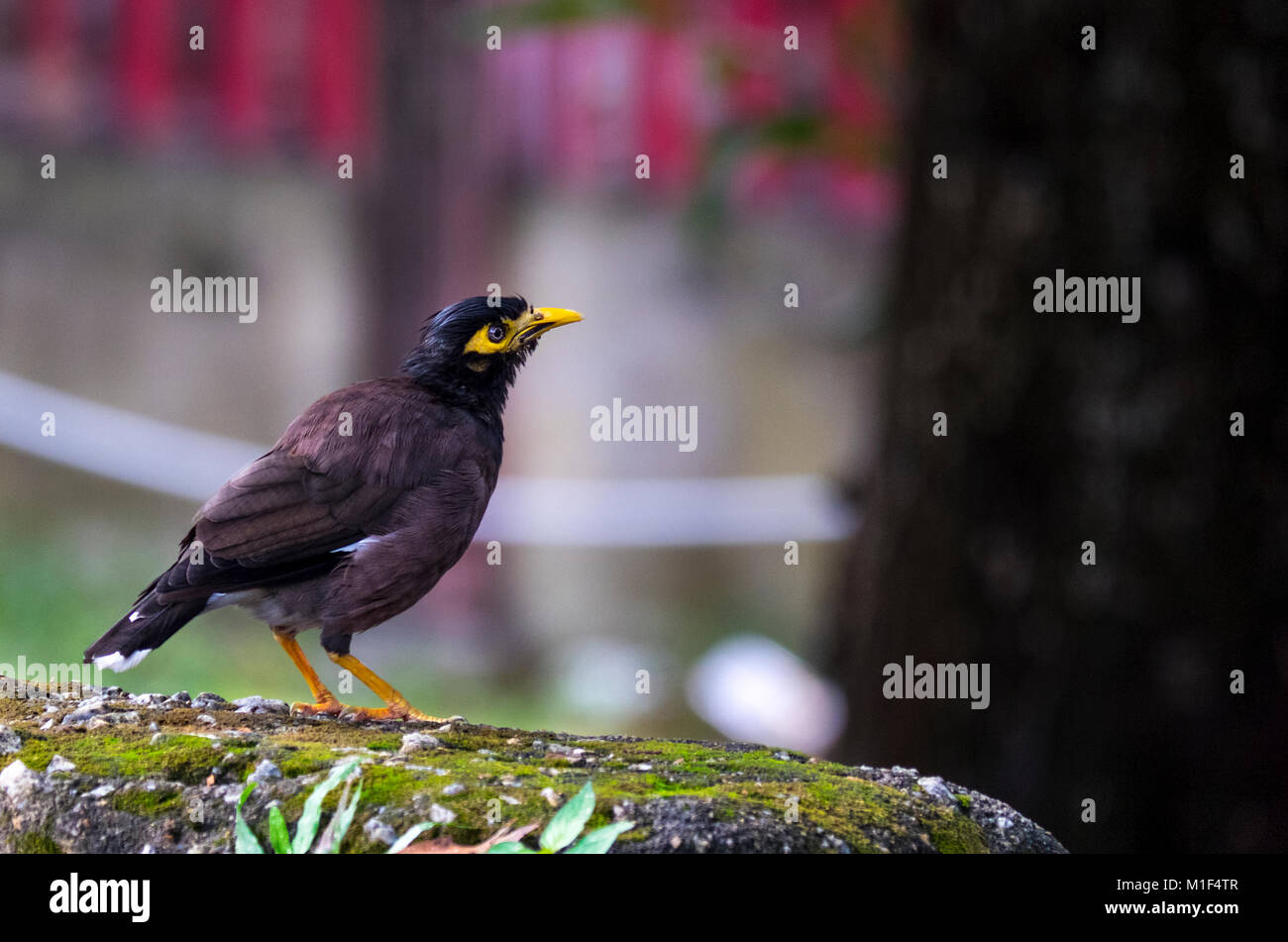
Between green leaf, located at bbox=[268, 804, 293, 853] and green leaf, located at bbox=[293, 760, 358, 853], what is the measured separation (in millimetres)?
18

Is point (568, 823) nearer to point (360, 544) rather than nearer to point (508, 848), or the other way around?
point (508, 848)

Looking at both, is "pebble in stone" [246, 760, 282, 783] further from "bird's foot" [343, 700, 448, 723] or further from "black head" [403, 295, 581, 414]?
"black head" [403, 295, 581, 414]

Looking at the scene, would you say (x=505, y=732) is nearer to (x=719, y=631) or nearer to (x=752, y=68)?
(x=752, y=68)

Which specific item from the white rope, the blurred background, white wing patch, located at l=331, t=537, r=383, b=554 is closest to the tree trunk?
the blurred background

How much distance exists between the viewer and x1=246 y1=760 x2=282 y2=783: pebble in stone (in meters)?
3.06

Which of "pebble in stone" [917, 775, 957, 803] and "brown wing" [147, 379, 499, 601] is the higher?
"brown wing" [147, 379, 499, 601]

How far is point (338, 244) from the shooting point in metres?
12.4

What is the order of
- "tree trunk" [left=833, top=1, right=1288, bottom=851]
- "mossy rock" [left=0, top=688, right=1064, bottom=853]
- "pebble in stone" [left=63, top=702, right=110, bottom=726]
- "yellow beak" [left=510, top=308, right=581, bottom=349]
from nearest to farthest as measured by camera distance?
1. "mossy rock" [left=0, top=688, right=1064, bottom=853]
2. "pebble in stone" [left=63, top=702, right=110, bottom=726]
3. "yellow beak" [left=510, top=308, right=581, bottom=349]
4. "tree trunk" [left=833, top=1, right=1288, bottom=851]

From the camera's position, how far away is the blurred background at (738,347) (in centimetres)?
607

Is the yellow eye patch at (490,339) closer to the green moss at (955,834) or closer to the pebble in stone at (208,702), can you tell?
the pebble in stone at (208,702)

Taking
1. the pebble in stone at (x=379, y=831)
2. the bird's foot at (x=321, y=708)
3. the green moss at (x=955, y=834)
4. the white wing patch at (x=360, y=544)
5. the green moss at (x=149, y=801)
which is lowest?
the green moss at (x=955, y=834)

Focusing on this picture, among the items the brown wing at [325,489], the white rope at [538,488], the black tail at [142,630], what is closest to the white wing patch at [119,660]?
the black tail at [142,630]

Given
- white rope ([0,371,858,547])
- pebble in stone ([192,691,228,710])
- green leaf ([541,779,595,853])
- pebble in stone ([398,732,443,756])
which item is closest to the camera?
green leaf ([541,779,595,853])

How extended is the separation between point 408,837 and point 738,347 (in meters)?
11.2
